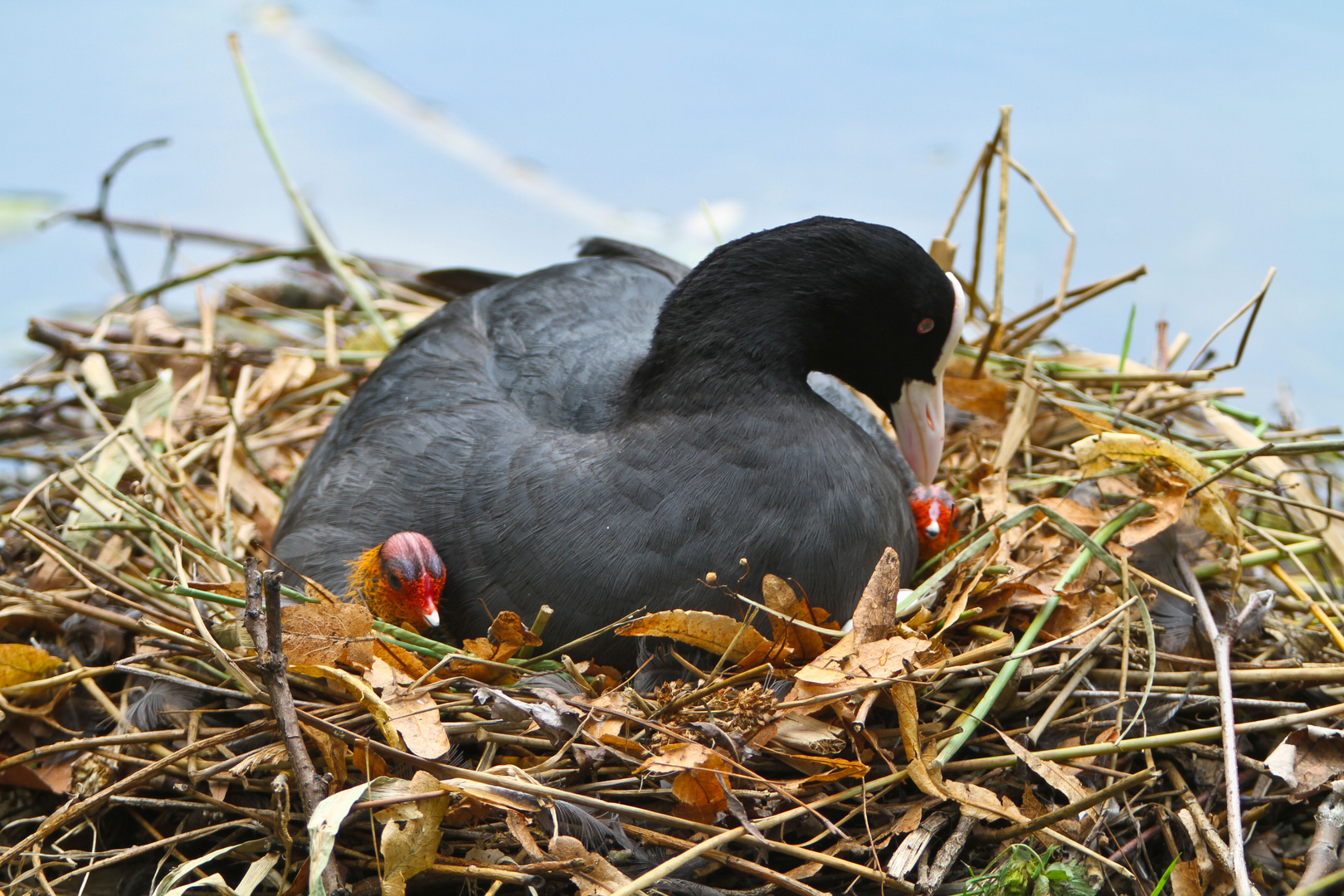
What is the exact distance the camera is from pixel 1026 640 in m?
1.57

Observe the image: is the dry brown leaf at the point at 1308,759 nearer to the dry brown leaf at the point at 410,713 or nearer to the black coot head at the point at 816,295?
the black coot head at the point at 816,295

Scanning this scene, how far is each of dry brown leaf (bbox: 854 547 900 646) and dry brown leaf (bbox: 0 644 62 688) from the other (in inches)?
49.7

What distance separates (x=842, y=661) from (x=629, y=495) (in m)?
0.39

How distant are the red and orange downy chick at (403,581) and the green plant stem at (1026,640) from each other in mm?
758

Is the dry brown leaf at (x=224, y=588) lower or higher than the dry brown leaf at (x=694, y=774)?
lower

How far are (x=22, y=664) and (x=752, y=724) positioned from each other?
A: 1.16m

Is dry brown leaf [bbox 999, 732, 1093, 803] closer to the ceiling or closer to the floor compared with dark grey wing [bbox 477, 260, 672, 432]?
closer to the floor

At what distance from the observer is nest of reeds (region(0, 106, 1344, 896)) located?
1.29 meters

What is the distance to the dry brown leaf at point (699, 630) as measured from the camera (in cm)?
142

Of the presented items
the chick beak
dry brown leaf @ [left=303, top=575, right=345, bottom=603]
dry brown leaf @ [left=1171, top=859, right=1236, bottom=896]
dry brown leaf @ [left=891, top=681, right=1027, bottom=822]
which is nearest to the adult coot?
the chick beak

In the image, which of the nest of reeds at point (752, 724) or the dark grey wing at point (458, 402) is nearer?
the nest of reeds at point (752, 724)

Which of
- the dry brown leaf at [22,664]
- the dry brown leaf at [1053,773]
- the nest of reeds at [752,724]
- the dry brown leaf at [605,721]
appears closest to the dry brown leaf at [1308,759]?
the nest of reeds at [752,724]

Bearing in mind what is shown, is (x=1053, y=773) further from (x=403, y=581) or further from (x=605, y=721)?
(x=403, y=581)

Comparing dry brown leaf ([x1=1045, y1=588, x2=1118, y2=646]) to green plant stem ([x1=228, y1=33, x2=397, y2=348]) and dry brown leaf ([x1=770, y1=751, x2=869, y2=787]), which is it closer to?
dry brown leaf ([x1=770, y1=751, x2=869, y2=787])
